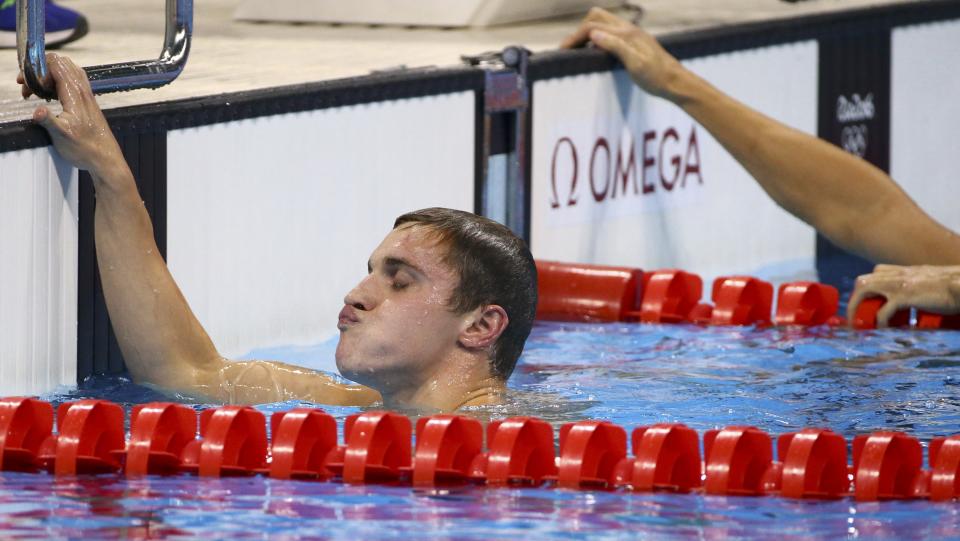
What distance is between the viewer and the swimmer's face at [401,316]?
320 cm

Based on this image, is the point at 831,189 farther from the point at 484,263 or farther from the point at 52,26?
the point at 52,26

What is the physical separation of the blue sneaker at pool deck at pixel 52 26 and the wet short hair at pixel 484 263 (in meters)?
1.98

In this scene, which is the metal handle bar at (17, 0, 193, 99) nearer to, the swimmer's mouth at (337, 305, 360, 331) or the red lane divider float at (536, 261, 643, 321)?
the swimmer's mouth at (337, 305, 360, 331)

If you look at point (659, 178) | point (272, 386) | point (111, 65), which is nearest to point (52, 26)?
point (111, 65)

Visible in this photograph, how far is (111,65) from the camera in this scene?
143 inches

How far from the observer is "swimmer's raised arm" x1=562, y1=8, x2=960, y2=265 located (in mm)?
4445

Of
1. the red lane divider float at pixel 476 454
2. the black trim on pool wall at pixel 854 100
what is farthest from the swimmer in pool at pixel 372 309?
the black trim on pool wall at pixel 854 100

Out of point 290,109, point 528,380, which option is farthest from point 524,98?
point 528,380

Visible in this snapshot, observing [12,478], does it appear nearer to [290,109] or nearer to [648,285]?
[290,109]

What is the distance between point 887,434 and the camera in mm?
2883

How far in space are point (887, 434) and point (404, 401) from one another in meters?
0.87

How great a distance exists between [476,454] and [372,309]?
0.42m

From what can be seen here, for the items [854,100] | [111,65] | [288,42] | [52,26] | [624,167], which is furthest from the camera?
[854,100]

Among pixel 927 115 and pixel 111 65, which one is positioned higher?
pixel 927 115
